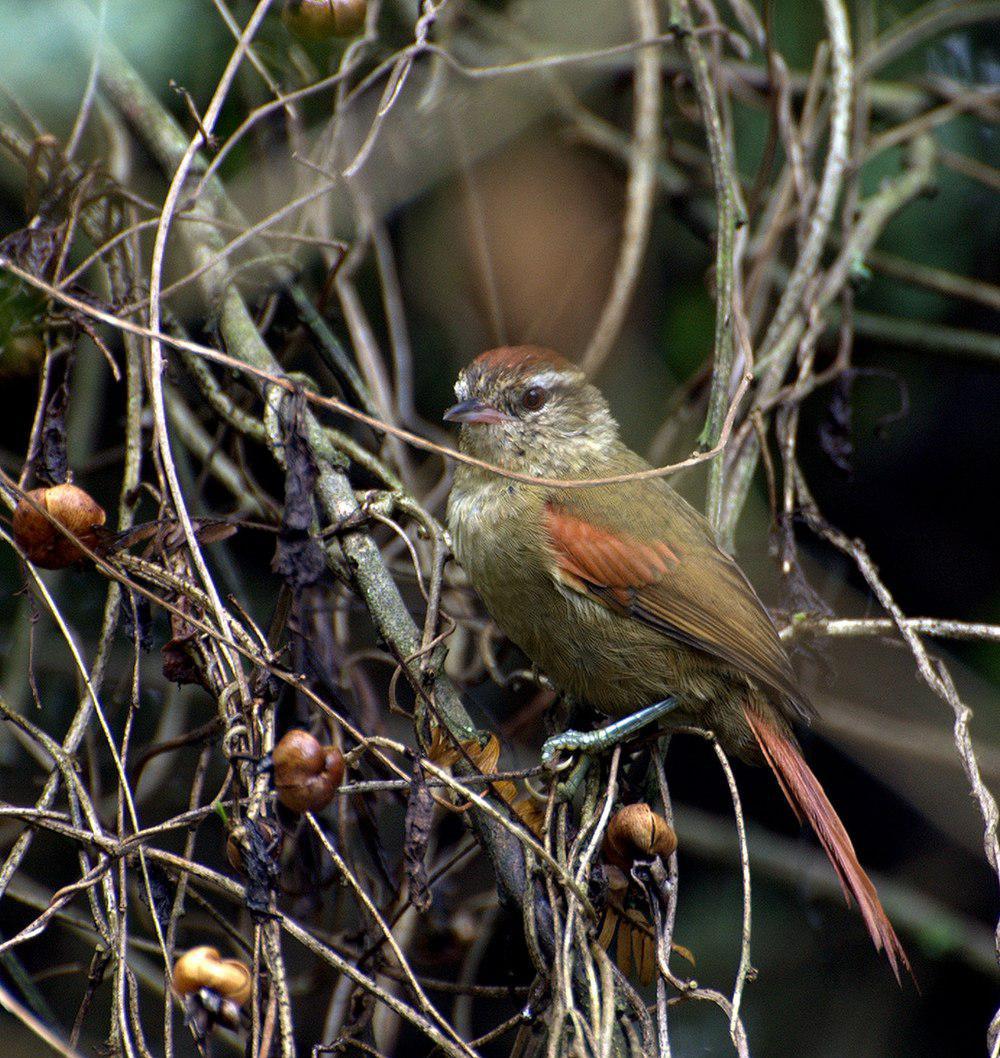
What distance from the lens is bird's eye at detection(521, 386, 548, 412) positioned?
3318 millimetres

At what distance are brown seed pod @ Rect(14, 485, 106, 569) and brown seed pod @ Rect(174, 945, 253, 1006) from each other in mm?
788

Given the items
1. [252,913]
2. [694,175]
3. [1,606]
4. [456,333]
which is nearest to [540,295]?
[456,333]

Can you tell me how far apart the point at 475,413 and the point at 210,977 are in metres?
1.78

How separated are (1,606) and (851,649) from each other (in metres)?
2.89

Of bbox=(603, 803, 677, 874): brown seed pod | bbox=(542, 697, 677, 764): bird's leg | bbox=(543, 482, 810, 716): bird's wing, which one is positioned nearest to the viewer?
bbox=(603, 803, 677, 874): brown seed pod

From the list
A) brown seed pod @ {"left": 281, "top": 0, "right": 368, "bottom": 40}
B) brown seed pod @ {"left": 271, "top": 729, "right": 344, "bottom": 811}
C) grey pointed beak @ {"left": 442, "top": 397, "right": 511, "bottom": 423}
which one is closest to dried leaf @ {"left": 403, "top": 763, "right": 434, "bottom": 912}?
brown seed pod @ {"left": 271, "top": 729, "right": 344, "bottom": 811}

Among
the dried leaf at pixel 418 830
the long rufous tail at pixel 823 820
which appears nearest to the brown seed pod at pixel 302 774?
the dried leaf at pixel 418 830

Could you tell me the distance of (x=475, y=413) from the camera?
324 cm

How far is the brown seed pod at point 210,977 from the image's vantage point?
1.91m

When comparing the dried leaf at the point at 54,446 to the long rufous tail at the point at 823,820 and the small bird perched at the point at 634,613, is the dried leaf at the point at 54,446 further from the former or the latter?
the long rufous tail at the point at 823,820

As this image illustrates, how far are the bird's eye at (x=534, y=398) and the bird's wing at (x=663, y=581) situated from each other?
0.39 metres

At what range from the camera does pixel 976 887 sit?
13.2ft

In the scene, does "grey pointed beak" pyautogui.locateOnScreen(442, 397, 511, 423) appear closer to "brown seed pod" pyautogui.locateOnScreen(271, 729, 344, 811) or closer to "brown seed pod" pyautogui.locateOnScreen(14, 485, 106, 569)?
"brown seed pod" pyautogui.locateOnScreen(14, 485, 106, 569)

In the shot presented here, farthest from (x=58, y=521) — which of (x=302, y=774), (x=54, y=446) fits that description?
(x=302, y=774)
